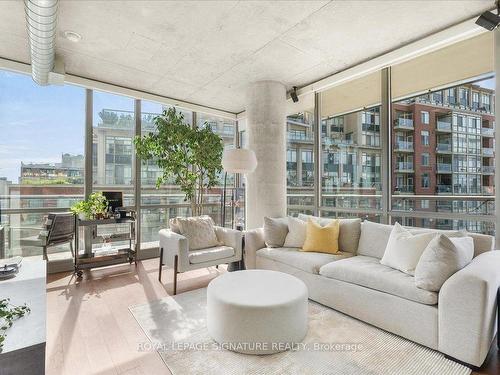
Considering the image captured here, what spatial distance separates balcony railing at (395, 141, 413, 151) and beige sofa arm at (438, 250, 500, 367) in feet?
6.55

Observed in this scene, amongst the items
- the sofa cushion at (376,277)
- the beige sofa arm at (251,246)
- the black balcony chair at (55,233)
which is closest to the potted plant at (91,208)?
the black balcony chair at (55,233)

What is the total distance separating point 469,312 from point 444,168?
2.24 m

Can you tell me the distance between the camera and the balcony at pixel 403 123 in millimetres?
3754

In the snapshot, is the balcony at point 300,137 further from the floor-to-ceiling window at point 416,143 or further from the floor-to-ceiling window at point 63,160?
the floor-to-ceiling window at point 63,160

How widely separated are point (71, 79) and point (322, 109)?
3865mm

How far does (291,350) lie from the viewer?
2143 mm

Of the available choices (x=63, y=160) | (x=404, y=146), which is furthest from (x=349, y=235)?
(x=63, y=160)

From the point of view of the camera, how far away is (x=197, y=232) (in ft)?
12.5

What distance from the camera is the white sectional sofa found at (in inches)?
75.9

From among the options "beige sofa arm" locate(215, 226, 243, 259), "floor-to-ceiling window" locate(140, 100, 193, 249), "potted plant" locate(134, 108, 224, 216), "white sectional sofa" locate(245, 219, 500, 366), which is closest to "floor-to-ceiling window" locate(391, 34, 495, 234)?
"white sectional sofa" locate(245, 219, 500, 366)

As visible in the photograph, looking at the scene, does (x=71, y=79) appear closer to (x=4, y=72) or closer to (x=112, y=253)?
(x=4, y=72)

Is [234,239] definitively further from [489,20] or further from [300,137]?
[489,20]

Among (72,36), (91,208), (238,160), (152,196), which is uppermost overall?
(72,36)

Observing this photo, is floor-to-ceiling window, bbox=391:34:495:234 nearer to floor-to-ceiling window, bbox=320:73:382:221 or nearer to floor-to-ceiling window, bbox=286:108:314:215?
floor-to-ceiling window, bbox=320:73:382:221
